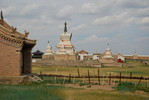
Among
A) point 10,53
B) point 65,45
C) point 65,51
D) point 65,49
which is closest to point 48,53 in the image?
point 65,45

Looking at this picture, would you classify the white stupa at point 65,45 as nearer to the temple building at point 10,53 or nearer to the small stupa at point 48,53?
the small stupa at point 48,53

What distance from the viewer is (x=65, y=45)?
7475 centimetres

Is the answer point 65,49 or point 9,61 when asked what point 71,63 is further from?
point 9,61

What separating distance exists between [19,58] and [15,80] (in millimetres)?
2361

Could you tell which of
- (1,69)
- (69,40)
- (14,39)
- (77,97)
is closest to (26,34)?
(14,39)

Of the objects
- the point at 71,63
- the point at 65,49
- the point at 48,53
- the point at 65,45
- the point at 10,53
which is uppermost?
the point at 65,45

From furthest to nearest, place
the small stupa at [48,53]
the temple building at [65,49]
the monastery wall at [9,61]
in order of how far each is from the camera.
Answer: the small stupa at [48,53] < the temple building at [65,49] < the monastery wall at [9,61]

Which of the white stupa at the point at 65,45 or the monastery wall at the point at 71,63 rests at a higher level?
the white stupa at the point at 65,45

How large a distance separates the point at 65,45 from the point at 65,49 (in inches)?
62.4

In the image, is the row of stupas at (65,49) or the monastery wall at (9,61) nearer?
the monastery wall at (9,61)

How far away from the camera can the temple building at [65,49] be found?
71.9 meters

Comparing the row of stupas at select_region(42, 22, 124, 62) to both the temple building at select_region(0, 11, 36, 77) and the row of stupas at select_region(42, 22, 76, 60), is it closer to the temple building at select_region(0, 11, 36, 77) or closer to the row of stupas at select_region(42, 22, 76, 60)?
the row of stupas at select_region(42, 22, 76, 60)

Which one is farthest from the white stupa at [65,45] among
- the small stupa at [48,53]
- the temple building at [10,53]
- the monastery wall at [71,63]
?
the temple building at [10,53]

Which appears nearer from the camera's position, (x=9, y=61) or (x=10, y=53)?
(x=9, y=61)
